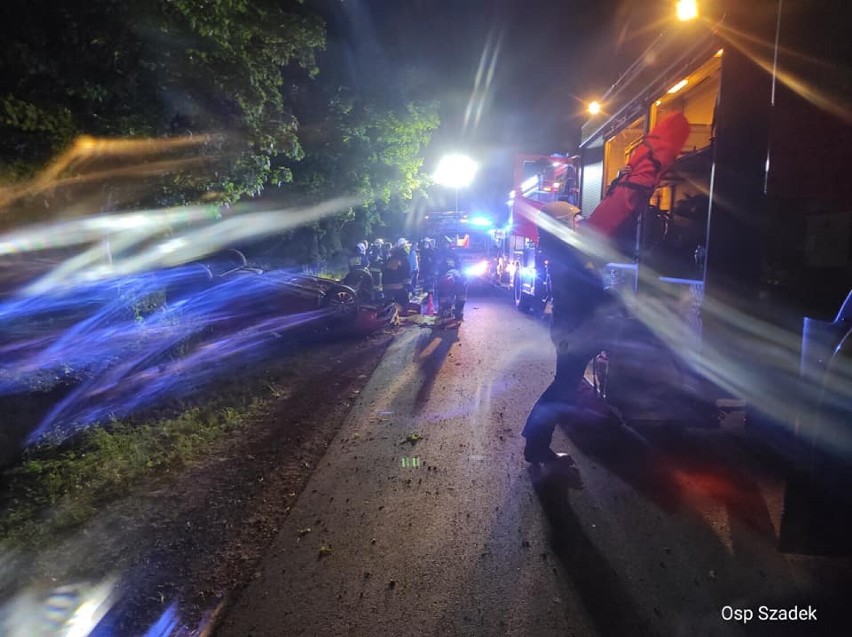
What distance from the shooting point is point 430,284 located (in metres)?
13.9

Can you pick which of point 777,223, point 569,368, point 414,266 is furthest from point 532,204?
point 777,223

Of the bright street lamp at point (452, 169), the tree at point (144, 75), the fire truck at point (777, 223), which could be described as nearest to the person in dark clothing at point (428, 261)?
the tree at point (144, 75)

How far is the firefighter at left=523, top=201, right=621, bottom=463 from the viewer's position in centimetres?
431

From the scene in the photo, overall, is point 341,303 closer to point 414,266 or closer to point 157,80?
point 414,266

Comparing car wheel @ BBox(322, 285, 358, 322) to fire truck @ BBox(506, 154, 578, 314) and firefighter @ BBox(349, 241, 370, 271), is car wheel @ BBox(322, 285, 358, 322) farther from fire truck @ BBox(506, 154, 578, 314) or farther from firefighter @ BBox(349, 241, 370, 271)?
fire truck @ BBox(506, 154, 578, 314)

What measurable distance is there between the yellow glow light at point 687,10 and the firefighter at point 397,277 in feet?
30.4

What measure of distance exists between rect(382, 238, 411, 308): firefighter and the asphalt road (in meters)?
7.85

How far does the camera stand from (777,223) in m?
3.58

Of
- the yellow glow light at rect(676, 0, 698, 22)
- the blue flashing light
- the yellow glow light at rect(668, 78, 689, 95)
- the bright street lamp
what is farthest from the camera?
the bright street lamp

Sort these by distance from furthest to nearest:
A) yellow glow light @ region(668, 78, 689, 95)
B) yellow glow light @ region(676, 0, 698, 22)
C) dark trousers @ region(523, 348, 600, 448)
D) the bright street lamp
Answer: the bright street lamp
yellow glow light @ region(668, 78, 689, 95)
dark trousers @ region(523, 348, 600, 448)
yellow glow light @ region(676, 0, 698, 22)

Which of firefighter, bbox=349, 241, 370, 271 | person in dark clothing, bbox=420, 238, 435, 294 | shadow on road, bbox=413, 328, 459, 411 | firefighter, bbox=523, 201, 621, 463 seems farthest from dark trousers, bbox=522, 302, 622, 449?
firefighter, bbox=349, 241, 370, 271

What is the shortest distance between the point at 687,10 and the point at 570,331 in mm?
2825

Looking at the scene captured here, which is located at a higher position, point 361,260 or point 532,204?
point 532,204

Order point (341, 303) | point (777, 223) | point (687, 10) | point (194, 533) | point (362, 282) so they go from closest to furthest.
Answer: point (194, 533) < point (777, 223) < point (687, 10) < point (341, 303) < point (362, 282)
